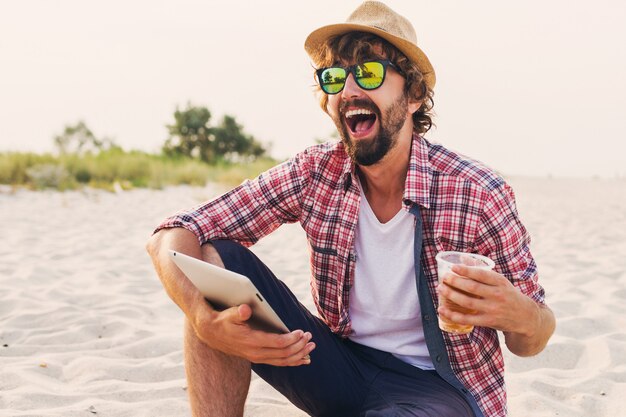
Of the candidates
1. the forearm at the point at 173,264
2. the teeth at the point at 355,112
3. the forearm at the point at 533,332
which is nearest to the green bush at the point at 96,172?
the forearm at the point at 173,264

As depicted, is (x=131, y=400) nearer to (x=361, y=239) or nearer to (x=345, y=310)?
(x=345, y=310)

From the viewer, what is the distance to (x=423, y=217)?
2.25 metres

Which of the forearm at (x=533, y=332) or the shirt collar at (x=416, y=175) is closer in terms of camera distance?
the forearm at (x=533, y=332)

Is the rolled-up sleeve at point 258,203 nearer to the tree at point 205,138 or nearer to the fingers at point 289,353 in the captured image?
the fingers at point 289,353

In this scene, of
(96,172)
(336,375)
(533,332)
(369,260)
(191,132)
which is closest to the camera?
(533,332)

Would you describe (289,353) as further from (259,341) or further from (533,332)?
(533,332)

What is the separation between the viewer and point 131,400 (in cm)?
276

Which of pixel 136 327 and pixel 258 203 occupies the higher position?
pixel 258 203

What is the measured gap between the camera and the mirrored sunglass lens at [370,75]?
2465 millimetres

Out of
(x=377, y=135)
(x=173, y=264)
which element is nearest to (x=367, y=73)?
(x=377, y=135)

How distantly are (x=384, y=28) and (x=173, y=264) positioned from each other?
1.25 metres

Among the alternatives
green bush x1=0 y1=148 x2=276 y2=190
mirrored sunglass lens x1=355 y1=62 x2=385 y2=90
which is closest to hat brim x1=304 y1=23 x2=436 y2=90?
mirrored sunglass lens x1=355 y1=62 x2=385 y2=90

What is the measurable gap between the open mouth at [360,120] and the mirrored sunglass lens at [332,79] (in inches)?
4.5

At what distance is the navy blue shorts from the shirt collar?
1.71ft
